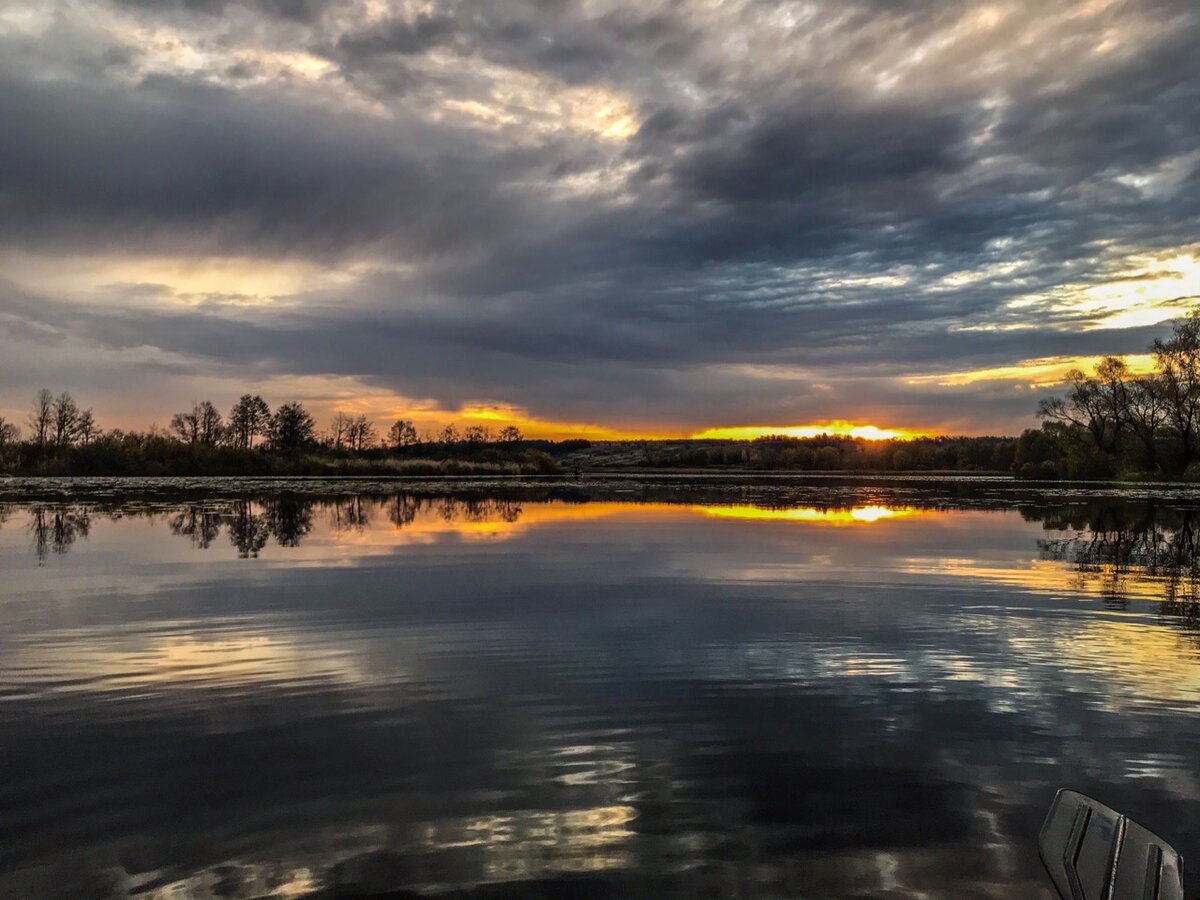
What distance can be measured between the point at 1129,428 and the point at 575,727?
90.4 meters

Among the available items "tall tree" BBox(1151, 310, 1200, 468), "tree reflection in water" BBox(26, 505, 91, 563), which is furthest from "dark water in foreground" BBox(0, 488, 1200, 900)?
"tall tree" BBox(1151, 310, 1200, 468)

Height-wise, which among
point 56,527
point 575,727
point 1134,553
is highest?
point 56,527

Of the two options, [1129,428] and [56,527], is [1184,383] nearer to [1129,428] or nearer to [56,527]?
[1129,428]

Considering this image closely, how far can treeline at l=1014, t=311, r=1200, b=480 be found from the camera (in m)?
68.3

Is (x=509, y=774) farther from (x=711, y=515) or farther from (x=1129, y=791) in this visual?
(x=711, y=515)

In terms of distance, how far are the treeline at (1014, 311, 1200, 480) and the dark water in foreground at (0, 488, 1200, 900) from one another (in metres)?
68.8

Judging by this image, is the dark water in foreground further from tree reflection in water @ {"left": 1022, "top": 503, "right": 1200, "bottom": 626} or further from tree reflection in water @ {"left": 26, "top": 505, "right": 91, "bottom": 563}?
tree reflection in water @ {"left": 26, "top": 505, "right": 91, "bottom": 563}

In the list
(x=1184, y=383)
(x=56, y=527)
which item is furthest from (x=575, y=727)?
(x=1184, y=383)

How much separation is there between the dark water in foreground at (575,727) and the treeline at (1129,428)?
6882 centimetres

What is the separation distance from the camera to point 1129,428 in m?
78.3

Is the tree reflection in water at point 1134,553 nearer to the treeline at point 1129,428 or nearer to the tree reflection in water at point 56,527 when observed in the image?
the tree reflection in water at point 56,527

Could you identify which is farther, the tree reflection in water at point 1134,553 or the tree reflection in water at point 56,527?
the tree reflection in water at point 56,527

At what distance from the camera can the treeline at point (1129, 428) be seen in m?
68.3

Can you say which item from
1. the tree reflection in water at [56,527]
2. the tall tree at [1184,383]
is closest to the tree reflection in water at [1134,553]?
the tree reflection in water at [56,527]
